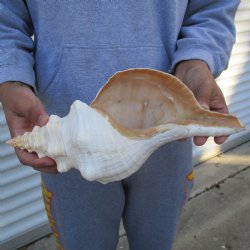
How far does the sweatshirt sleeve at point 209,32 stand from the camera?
940 mm

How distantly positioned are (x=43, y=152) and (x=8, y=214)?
3.54 feet

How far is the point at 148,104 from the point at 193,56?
19 centimetres

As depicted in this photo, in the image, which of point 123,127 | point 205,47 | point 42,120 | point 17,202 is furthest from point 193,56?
point 17,202

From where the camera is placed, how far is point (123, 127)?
77 centimetres

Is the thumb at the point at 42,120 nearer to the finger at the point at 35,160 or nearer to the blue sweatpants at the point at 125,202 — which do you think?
the finger at the point at 35,160

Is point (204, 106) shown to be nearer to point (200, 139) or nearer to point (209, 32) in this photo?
point (200, 139)

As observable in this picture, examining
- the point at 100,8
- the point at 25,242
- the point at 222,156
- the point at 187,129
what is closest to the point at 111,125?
the point at 187,129

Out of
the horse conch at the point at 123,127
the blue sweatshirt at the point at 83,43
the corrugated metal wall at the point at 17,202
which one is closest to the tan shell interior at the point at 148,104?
the horse conch at the point at 123,127

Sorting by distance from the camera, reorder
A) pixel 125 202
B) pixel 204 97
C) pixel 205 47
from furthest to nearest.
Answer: pixel 125 202 → pixel 205 47 → pixel 204 97

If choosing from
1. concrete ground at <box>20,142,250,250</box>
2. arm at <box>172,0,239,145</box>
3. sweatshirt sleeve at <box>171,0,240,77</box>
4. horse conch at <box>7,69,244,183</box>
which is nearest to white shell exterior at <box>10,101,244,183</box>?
horse conch at <box>7,69,244,183</box>

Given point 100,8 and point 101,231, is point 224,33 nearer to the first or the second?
point 100,8

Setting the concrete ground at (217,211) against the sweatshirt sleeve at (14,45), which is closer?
the sweatshirt sleeve at (14,45)

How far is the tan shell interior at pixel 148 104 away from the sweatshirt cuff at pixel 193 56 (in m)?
0.15

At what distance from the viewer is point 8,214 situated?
5.79 ft
